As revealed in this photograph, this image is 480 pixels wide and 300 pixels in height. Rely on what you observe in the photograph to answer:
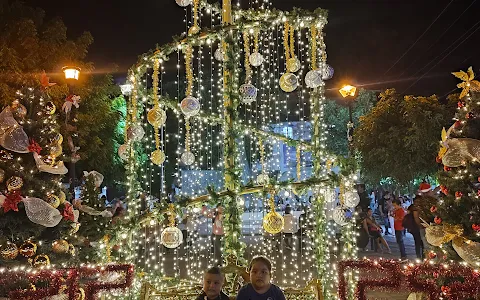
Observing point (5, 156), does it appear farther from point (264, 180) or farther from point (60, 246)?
point (264, 180)

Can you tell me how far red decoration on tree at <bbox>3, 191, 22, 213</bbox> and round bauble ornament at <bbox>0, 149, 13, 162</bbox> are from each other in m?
0.48

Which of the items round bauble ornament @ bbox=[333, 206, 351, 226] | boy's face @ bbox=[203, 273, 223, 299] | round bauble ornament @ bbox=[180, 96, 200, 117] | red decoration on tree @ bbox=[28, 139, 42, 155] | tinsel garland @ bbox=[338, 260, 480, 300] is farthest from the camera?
round bauble ornament @ bbox=[333, 206, 351, 226]

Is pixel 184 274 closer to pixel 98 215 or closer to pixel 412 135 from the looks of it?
pixel 98 215

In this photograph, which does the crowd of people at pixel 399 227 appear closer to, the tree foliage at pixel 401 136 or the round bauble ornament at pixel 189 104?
the tree foliage at pixel 401 136

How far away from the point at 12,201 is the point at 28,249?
0.65 metres

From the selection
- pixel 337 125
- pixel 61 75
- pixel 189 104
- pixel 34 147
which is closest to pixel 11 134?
pixel 34 147

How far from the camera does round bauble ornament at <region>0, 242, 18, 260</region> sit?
5449mm

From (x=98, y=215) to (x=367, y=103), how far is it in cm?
1744

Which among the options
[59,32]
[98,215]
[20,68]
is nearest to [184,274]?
[98,215]

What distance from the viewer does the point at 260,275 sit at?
3.63m

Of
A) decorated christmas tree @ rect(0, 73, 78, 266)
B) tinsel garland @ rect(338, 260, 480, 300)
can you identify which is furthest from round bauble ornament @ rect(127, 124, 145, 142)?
tinsel garland @ rect(338, 260, 480, 300)

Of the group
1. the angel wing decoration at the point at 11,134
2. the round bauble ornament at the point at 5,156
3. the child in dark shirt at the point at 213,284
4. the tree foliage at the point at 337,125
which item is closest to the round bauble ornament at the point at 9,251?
the round bauble ornament at the point at 5,156

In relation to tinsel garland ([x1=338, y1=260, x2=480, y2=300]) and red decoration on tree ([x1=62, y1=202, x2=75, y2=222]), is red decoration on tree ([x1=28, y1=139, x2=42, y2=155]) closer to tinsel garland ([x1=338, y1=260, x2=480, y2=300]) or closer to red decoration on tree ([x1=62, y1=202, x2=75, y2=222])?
red decoration on tree ([x1=62, y1=202, x2=75, y2=222])

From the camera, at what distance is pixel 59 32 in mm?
13211
